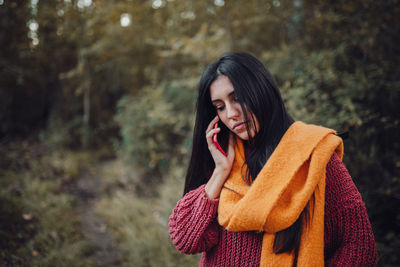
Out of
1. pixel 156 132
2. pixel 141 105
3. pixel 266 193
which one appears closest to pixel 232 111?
pixel 266 193

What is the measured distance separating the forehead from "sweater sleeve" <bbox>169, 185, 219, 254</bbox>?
52 cm

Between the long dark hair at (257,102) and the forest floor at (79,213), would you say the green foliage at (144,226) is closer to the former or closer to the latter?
the forest floor at (79,213)

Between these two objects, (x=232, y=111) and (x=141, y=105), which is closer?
(x=232, y=111)

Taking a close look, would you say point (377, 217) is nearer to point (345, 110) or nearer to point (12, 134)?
point (345, 110)

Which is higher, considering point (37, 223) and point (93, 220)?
point (37, 223)

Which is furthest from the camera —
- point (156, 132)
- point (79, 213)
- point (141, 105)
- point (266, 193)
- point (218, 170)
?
point (141, 105)

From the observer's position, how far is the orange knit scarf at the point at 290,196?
37.4 inches

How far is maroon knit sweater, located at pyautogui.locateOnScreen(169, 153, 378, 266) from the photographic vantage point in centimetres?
97

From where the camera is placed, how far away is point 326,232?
3.46 feet

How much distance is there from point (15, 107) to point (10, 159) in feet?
8.94

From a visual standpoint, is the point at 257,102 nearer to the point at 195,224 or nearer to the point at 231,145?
the point at 231,145

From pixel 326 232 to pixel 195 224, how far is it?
2.03ft

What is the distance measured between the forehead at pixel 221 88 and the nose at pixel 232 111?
6 cm

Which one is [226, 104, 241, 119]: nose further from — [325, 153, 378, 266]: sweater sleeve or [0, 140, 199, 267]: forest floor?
[0, 140, 199, 267]: forest floor
